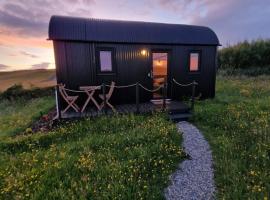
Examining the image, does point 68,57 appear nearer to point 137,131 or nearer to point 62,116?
point 62,116

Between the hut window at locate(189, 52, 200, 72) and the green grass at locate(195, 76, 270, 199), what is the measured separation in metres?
2.50

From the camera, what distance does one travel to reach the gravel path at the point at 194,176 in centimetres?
336

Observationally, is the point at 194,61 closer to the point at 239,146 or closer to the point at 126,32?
the point at 126,32

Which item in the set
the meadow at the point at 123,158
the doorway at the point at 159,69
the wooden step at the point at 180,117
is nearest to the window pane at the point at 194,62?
the doorway at the point at 159,69

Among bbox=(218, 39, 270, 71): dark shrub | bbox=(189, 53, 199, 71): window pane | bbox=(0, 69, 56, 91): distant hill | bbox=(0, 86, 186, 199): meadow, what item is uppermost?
bbox=(218, 39, 270, 71): dark shrub

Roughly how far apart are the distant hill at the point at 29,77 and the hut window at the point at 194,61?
1303cm

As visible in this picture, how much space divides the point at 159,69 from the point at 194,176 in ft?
22.4

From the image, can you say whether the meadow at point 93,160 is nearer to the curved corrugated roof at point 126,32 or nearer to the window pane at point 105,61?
the window pane at point 105,61

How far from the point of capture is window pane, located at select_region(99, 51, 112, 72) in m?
8.34

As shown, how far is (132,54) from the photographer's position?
8719 millimetres

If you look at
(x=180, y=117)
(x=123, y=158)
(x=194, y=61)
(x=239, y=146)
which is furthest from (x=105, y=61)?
(x=239, y=146)

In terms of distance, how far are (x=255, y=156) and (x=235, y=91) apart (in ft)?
28.5

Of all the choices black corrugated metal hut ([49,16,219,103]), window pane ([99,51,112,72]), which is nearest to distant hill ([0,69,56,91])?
black corrugated metal hut ([49,16,219,103])

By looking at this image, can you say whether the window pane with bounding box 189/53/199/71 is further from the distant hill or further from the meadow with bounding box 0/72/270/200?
the distant hill
